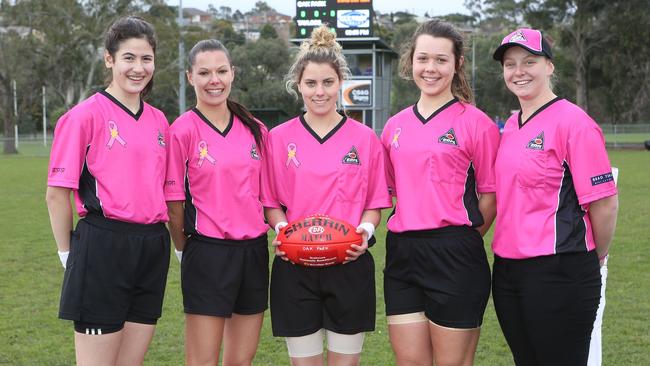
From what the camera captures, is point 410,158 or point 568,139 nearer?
point 568,139

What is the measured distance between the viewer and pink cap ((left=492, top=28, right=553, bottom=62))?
3.77m

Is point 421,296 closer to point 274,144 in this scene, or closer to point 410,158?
point 410,158

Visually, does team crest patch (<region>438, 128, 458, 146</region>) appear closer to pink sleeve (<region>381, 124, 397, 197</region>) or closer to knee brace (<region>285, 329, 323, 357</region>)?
pink sleeve (<region>381, 124, 397, 197</region>)

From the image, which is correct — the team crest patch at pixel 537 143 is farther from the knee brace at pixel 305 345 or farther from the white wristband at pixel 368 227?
the knee brace at pixel 305 345

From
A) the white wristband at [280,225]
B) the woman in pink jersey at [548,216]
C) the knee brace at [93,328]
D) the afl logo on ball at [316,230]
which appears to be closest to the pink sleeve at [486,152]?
the woman in pink jersey at [548,216]

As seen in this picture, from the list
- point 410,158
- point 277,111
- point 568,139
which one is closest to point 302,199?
point 410,158

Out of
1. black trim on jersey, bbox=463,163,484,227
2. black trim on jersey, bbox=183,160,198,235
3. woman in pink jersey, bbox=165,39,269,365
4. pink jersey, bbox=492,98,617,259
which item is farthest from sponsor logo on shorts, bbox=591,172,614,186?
black trim on jersey, bbox=183,160,198,235

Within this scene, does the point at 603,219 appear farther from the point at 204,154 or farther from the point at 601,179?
the point at 204,154

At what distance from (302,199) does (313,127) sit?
1.36 ft

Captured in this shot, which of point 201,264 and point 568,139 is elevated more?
point 568,139

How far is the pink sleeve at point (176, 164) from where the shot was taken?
159 inches

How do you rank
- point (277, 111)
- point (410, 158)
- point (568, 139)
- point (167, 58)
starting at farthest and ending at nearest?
1. point (167, 58)
2. point (277, 111)
3. point (410, 158)
4. point (568, 139)

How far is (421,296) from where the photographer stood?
396 cm

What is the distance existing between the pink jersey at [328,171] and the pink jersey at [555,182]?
2.41 ft
